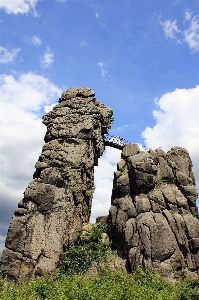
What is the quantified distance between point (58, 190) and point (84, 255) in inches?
251

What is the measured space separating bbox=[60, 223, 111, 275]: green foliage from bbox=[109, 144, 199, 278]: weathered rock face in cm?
152

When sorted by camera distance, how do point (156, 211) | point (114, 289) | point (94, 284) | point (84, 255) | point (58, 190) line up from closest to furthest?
point (114, 289), point (94, 284), point (156, 211), point (84, 255), point (58, 190)

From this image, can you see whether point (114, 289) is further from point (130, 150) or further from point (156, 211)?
point (130, 150)

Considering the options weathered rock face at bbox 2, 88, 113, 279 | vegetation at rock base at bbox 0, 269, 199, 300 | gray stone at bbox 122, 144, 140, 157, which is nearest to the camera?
vegetation at rock base at bbox 0, 269, 199, 300

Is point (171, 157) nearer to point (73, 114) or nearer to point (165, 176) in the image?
point (165, 176)

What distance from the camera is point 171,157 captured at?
34.2 metres

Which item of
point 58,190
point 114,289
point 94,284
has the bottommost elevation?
point 114,289

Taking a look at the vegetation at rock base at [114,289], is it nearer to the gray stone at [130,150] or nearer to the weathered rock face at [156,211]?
the weathered rock face at [156,211]

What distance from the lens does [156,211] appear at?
29.6 metres

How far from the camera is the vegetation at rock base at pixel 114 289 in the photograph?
67.3ft

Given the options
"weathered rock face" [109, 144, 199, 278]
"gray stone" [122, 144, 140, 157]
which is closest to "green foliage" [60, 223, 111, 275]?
"weathered rock face" [109, 144, 199, 278]

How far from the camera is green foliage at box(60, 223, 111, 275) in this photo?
96.4 ft

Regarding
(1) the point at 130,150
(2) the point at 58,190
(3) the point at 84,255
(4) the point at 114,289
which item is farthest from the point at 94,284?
(1) the point at 130,150

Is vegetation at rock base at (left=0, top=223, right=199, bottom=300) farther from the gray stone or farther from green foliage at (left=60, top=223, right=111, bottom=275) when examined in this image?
the gray stone
